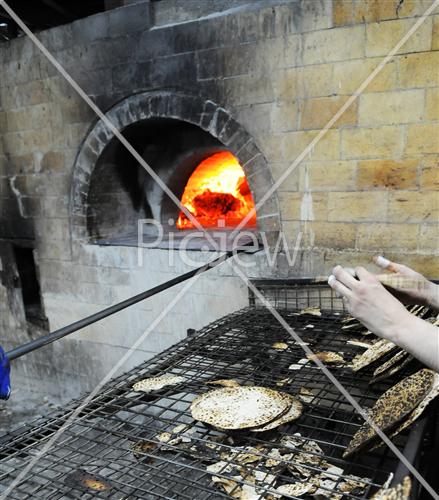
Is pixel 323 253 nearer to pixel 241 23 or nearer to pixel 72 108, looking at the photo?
pixel 241 23

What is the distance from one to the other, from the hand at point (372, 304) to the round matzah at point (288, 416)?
28.9 inches

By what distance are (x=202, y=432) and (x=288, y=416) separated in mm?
452

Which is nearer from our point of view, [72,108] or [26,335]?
[72,108]

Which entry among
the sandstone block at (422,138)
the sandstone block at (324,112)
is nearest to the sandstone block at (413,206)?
the sandstone block at (422,138)

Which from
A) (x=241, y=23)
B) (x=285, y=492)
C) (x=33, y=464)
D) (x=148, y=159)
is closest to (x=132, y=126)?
(x=148, y=159)

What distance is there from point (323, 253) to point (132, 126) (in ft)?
9.28

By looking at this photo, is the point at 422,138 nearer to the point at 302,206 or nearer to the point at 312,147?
the point at 312,147

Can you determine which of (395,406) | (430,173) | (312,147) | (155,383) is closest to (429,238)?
(430,173)

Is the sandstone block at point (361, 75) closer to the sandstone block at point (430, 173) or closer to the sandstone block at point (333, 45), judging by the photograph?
the sandstone block at point (333, 45)

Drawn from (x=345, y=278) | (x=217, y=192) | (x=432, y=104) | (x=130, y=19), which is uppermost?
(x=130, y=19)

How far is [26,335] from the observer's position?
6.70 m

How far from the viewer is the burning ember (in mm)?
6453

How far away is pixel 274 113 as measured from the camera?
173 inches

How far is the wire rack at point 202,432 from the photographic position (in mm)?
→ 1837
